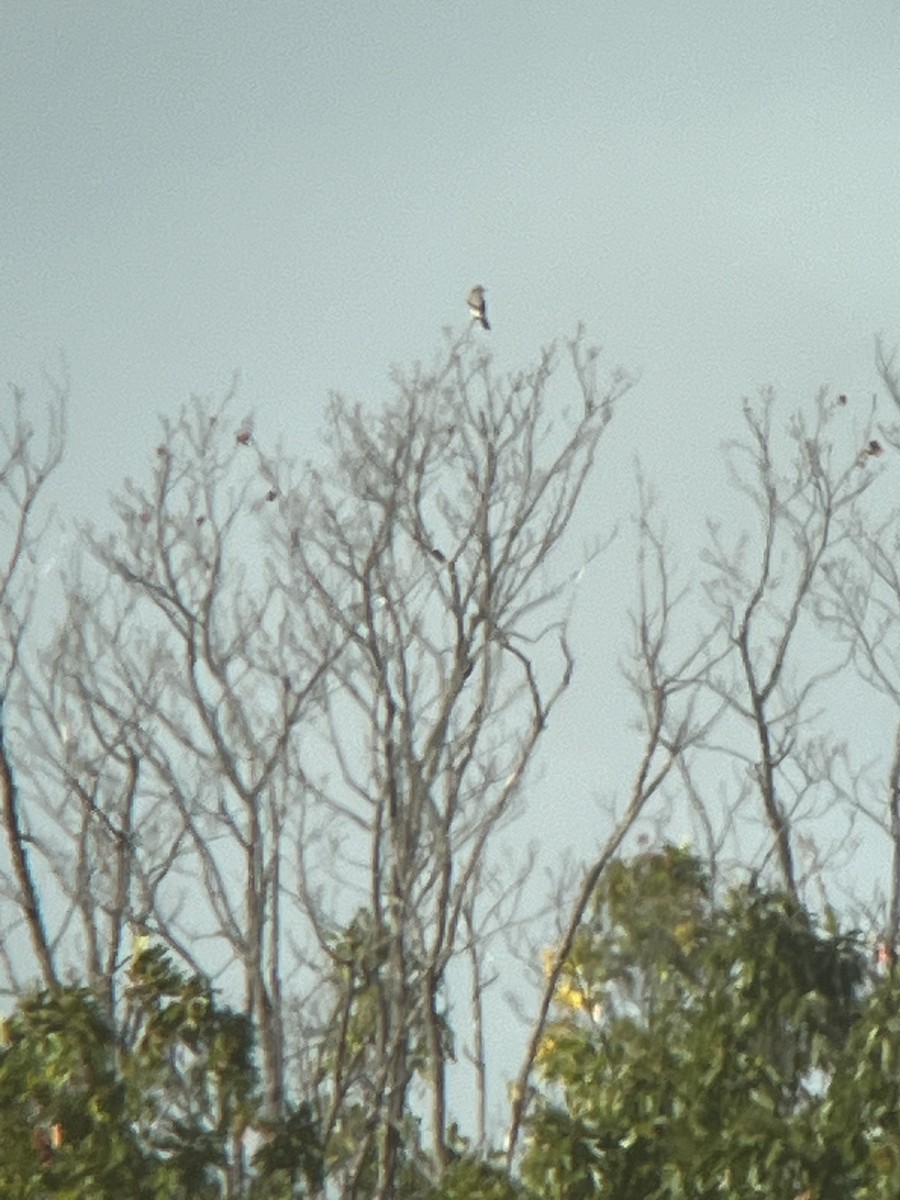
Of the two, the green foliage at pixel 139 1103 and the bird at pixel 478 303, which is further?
the bird at pixel 478 303

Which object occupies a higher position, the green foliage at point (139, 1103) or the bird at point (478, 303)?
the bird at point (478, 303)

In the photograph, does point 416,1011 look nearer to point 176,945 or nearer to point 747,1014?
point 176,945

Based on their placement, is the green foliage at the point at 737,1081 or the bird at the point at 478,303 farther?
the bird at the point at 478,303

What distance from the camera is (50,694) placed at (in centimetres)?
1108

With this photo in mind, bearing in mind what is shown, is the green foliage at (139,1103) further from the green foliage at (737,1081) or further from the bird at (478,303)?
the bird at (478,303)

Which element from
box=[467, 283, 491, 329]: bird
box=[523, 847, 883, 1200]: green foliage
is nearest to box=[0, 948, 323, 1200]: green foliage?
box=[523, 847, 883, 1200]: green foliage

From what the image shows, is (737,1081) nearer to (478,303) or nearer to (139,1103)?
(139,1103)

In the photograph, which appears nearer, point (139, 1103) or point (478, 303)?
point (139, 1103)

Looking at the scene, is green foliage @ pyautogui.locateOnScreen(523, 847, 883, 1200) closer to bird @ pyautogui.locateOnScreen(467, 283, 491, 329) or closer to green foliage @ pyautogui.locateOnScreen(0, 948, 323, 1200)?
green foliage @ pyautogui.locateOnScreen(0, 948, 323, 1200)

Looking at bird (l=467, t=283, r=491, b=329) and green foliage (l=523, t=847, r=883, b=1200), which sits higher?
bird (l=467, t=283, r=491, b=329)

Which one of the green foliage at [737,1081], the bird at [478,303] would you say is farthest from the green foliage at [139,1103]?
the bird at [478,303]

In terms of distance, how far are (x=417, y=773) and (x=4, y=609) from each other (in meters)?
2.82

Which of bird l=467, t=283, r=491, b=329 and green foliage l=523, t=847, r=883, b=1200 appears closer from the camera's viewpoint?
green foliage l=523, t=847, r=883, b=1200

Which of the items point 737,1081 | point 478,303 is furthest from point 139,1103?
point 478,303
